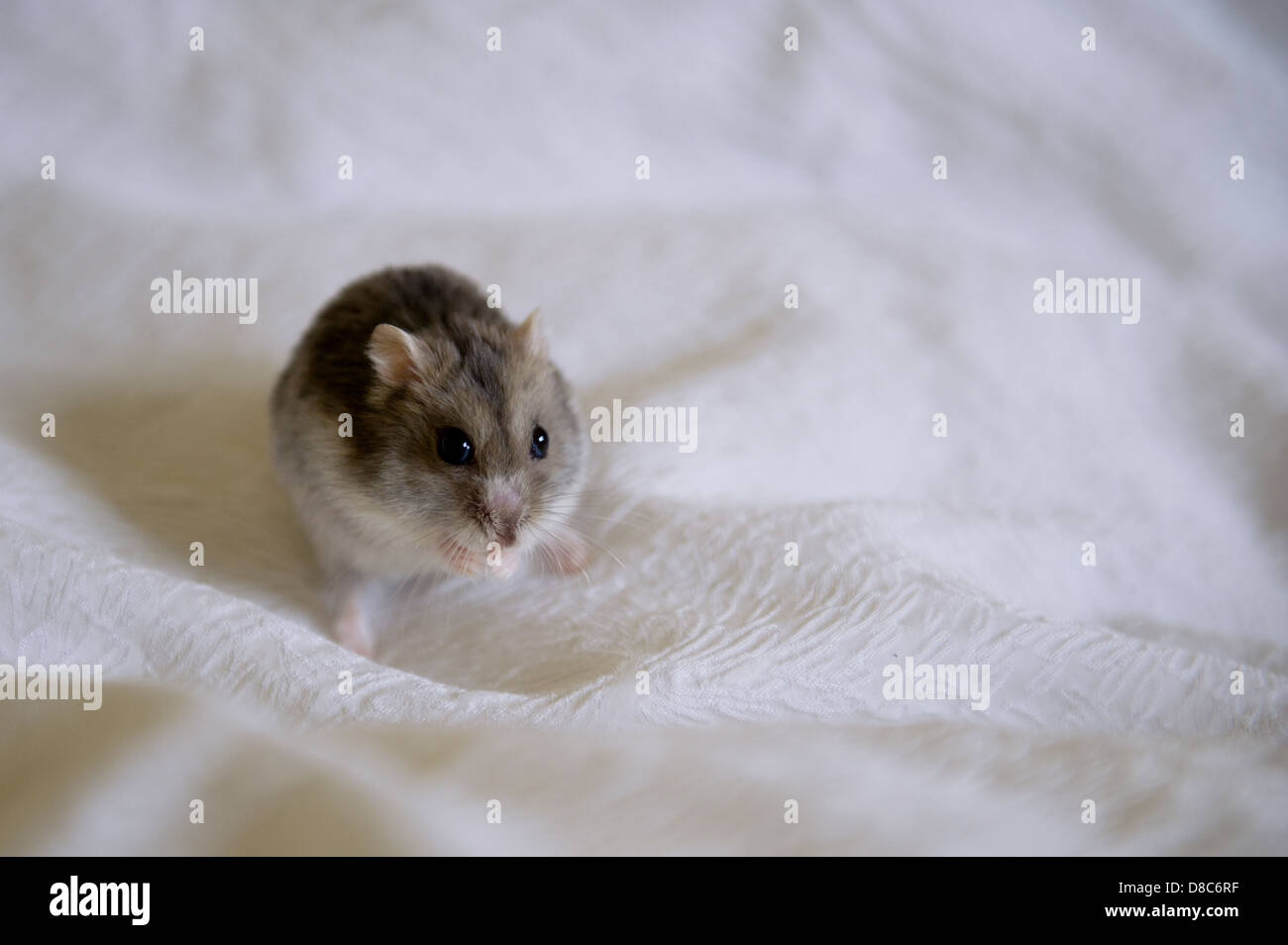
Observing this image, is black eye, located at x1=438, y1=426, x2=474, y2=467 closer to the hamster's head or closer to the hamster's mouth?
the hamster's head

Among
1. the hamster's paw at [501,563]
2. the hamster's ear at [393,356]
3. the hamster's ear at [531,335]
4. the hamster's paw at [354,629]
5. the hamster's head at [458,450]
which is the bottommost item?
the hamster's paw at [354,629]

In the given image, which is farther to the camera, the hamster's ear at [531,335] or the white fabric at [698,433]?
the hamster's ear at [531,335]

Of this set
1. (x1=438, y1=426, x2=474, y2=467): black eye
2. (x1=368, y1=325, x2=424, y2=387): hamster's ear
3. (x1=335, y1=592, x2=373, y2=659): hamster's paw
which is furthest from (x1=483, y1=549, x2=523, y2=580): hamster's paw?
(x1=368, y1=325, x2=424, y2=387): hamster's ear

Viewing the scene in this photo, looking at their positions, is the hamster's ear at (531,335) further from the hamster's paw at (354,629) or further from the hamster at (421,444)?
the hamster's paw at (354,629)

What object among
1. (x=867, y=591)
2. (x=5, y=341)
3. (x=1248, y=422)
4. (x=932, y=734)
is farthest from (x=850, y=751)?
(x=5, y=341)

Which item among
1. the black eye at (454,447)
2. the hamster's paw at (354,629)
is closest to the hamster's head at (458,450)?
the black eye at (454,447)

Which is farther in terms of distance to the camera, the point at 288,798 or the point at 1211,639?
the point at 1211,639
